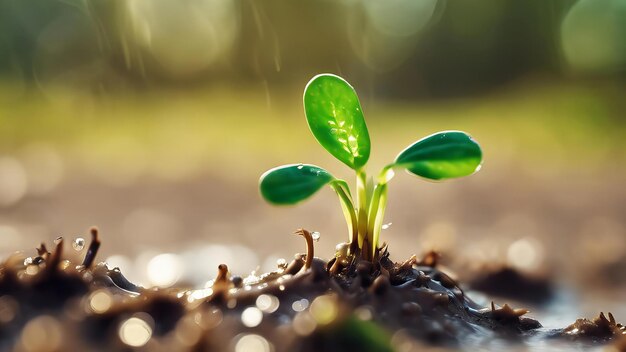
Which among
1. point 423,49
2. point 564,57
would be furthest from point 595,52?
point 423,49

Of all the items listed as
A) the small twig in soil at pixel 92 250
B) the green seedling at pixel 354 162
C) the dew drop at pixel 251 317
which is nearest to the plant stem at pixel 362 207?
the green seedling at pixel 354 162

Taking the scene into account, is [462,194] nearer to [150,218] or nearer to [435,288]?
[150,218]

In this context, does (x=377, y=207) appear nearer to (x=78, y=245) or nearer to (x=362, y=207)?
(x=362, y=207)

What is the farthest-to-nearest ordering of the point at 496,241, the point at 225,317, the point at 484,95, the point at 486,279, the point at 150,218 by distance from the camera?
the point at 484,95 < the point at 150,218 < the point at 496,241 < the point at 486,279 < the point at 225,317

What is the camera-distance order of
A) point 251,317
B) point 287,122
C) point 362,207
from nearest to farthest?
point 251,317 < point 362,207 < point 287,122

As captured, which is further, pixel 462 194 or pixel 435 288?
pixel 462 194

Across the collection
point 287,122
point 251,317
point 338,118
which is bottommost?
point 251,317

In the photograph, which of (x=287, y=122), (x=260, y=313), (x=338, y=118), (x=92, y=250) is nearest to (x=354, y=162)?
(x=338, y=118)
